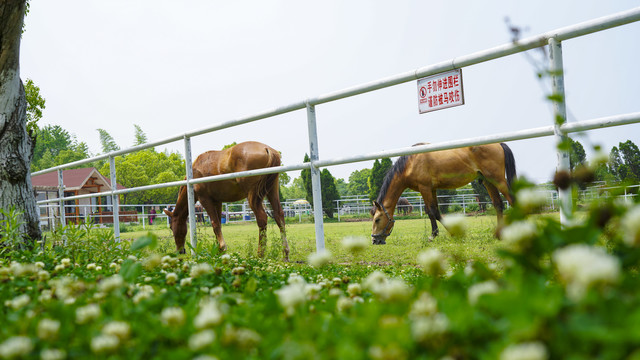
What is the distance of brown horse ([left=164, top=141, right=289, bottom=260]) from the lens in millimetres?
5207

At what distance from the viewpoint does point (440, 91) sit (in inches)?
107

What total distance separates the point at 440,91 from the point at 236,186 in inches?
132

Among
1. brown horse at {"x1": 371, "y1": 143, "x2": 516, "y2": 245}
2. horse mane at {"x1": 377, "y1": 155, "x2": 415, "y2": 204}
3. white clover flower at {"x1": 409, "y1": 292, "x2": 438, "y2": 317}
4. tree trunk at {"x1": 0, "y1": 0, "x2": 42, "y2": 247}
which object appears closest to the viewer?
white clover flower at {"x1": 409, "y1": 292, "x2": 438, "y2": 317}

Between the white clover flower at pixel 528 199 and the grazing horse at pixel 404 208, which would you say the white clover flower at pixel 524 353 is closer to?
the white clover flower at pixel 528 199

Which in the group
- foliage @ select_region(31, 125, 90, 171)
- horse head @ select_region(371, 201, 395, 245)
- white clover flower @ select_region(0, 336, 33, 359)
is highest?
foliage @ select_region(31, 125, 90, 171)

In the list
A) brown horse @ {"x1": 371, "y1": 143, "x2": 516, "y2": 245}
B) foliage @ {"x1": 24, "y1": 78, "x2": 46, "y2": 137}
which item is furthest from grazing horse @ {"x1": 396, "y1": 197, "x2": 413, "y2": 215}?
foliage @ {"x1": 24, "y1": 78, "x2": 46, "y2": 137}

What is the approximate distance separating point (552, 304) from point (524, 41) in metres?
2.23

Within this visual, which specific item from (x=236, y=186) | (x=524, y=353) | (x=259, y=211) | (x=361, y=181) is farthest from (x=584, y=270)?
(x=361, y=181)

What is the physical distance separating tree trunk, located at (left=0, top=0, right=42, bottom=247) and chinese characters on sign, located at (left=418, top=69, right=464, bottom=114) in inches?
125

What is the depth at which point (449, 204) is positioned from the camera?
7.98 metres

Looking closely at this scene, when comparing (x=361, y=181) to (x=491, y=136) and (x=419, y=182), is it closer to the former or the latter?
(x=419, y=182)

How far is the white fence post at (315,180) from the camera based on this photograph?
10.7 feet

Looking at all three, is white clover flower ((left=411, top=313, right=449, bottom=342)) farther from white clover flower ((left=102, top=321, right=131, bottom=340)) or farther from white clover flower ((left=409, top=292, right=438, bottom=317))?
white clover flower ((left=102, top=321, right=131, bottom=340))

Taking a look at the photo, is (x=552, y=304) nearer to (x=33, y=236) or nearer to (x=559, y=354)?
(x=559, y=354)
